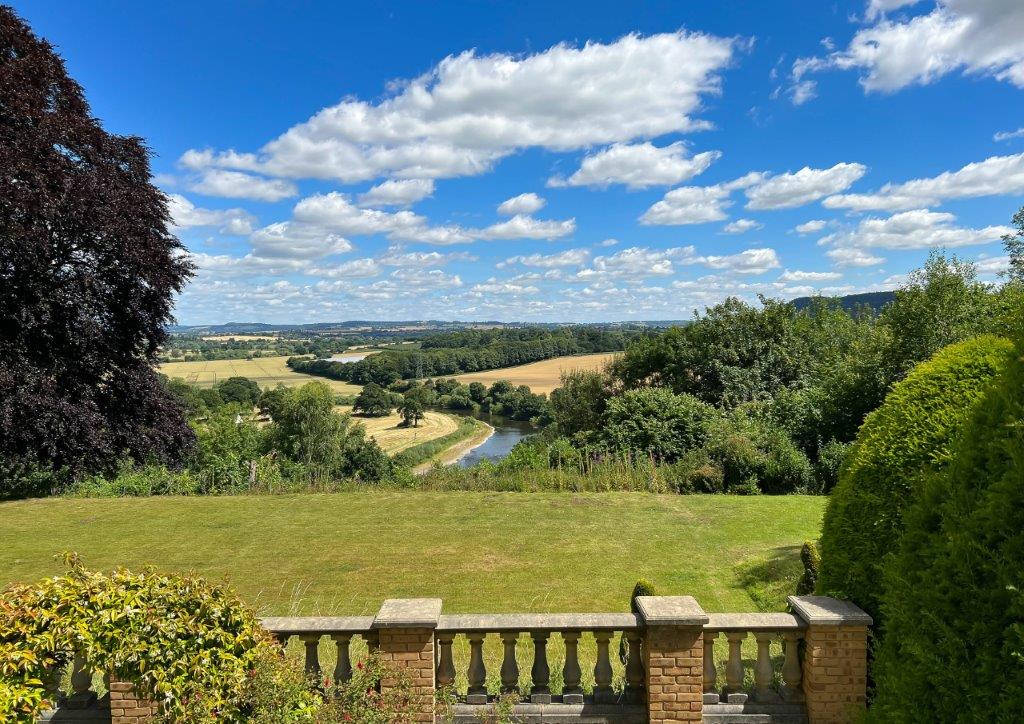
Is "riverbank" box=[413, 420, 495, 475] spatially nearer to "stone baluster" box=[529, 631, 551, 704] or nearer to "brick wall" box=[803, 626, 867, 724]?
"stone baluster" box=[529, 631, 551, 704]

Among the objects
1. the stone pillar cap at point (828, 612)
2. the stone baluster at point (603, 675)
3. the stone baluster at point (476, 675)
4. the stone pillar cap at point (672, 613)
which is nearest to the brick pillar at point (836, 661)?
the stone pillar cap at point (828, 612)

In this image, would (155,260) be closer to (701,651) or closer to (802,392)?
(701,651)

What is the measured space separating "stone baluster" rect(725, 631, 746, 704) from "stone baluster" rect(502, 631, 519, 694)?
1.57 meters

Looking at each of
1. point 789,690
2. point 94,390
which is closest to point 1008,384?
point 789,690

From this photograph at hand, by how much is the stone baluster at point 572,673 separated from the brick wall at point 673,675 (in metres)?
0.50

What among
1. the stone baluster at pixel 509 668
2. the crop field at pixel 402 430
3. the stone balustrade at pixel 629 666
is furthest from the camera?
the crop field at pixel 402 430

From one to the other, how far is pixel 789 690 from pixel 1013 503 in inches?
112

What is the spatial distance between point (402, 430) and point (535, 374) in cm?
1914

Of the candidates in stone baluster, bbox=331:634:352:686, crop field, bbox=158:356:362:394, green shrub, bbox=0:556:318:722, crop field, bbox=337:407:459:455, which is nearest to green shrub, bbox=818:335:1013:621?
stone baluster, bbox=331:634:352:686

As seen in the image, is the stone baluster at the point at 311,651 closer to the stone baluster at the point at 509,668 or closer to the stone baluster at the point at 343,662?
the stone baluster at the point at 343,662

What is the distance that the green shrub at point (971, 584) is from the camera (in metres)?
2.19

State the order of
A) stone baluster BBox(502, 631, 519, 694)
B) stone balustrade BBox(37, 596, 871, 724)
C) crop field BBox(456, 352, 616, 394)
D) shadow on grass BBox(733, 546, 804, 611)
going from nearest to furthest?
stone balustrade BBox(37, 596, 871, 724) < stone baluster BBox(502, 631, 519, 694) < shadow on grass BBox(733, 546, 804, 611) < crop field BBox(456, 352, 616, 394)

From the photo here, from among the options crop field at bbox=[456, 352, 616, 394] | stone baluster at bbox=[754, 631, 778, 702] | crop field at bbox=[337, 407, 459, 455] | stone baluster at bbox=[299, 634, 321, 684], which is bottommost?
crop field at bbox=[337, 407, 459, 455]

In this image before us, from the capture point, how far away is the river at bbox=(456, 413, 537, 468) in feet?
146
